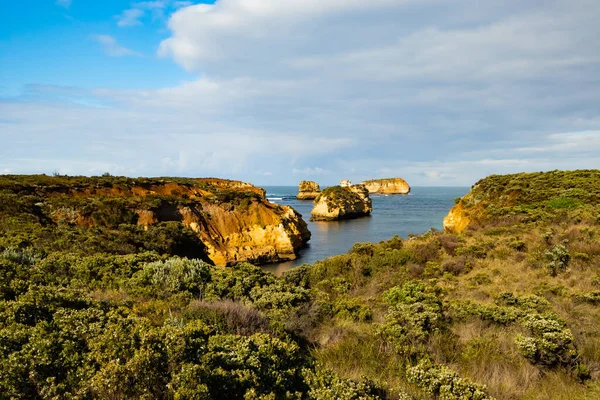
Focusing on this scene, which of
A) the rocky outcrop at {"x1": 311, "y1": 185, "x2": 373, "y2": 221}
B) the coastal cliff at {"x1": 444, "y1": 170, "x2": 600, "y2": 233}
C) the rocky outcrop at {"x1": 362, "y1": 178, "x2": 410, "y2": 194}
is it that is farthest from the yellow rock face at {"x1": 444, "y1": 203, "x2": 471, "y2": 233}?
the rocky outcrop at {"x1": 362, "y1": 178, "x2": 410, "y2": 194}

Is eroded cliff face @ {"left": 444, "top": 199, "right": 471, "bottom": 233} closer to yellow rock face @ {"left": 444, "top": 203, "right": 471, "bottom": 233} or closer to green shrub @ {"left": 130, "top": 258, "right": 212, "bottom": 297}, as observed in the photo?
yellow rock face @ {"left": 444, "top": 203, "right": 471, "bottom": 233}

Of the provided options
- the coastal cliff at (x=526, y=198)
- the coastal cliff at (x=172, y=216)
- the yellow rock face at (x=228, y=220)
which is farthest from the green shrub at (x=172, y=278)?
the coastal cliff at (x=526, y=198)

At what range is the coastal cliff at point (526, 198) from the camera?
83.8 ft

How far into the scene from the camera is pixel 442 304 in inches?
392

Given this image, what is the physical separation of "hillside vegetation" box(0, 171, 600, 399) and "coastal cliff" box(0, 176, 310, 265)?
14.1 metres

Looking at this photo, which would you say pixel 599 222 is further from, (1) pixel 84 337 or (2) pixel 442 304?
(1) pixel 84 337

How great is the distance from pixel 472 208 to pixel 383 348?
30.4 meters

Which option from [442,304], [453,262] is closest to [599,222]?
[453,262]

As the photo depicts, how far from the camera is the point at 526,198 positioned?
3048 cm

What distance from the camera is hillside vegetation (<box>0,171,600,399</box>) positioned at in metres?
4.07

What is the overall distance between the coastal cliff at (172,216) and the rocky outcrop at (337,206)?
32752 millimetres

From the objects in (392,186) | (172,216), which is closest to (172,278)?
(172,216)

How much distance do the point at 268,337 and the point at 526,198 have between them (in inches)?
1267

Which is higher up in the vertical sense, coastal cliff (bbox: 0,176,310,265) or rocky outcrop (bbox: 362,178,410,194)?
rocky outcrop (bbox: 362,178,410,194)
